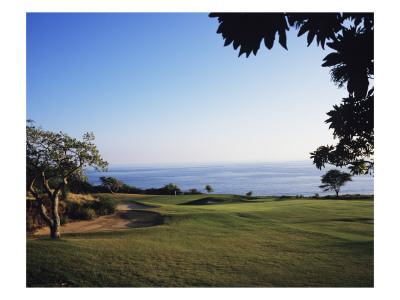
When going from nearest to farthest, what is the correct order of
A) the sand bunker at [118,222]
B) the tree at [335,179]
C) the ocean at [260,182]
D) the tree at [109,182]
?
the sand bunker at [118,222], the tree at [109,182], the tree at [335,179], the ocean at [260,182]

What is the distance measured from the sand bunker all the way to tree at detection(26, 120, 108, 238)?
7.18 ft

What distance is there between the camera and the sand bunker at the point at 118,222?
920 cm

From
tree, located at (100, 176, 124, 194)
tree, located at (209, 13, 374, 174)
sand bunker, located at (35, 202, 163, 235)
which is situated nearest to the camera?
tree, located at (209, 13, 374, 174)

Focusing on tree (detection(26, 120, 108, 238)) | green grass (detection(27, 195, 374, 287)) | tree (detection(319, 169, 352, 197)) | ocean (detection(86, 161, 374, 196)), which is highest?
tree (detection(26, 120, 108, 238))

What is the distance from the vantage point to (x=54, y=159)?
7.05m

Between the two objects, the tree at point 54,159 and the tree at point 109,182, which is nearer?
the tree at point 54,159

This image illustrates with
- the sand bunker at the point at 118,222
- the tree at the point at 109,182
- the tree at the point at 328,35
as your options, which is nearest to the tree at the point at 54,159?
the sand bunker at the point at 118,222

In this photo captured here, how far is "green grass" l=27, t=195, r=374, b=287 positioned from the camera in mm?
4348

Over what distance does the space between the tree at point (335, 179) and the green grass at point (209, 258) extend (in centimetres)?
2405

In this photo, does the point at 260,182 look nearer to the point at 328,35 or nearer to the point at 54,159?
the point at 54,159

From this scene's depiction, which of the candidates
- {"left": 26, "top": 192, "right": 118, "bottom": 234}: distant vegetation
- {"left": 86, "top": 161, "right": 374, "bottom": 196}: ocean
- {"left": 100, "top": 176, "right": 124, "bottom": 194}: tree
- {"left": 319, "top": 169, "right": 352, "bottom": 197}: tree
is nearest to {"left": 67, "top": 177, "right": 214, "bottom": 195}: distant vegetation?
{"left": 100, "top": 176, "right": 124, "bottom": 194}: tree

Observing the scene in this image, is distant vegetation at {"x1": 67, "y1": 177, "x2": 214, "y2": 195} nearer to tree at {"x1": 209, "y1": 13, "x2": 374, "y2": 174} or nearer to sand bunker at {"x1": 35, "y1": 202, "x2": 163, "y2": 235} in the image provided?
sand bunker at {"x1": 35, "y1": 202, "x2": 163, "y2": 235}

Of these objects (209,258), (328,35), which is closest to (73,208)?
(209,258)

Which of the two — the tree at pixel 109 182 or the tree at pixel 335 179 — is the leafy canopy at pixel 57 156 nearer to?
the tree at pixel 109 182
